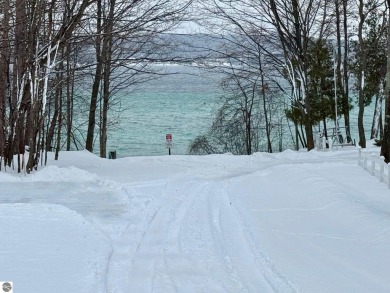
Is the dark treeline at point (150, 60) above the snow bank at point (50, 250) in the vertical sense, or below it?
above

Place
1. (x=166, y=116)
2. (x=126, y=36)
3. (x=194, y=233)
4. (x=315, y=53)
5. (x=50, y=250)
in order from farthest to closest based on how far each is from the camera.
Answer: (x=166, y=116), (x=315, y=53), (x=126, y=36), (x=194, y=233), (x=50, y=250)

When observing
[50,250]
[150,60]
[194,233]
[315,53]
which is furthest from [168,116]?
[50,250]

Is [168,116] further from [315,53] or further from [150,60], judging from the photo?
[150,60]

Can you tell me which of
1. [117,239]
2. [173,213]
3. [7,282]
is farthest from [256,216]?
[7,282]

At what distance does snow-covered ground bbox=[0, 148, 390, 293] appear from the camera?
6035mm

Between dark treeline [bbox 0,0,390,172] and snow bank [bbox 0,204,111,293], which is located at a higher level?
dark treeline [bbox 0,0,390,172]

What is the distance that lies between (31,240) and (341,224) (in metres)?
4.66

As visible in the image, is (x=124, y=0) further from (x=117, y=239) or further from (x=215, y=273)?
(x=215, y=273)

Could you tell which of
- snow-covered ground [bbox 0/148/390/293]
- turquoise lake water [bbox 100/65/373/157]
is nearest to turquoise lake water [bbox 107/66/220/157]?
turquoise lake water [bbox 100/65/373/157]

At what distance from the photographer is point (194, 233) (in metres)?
8.23

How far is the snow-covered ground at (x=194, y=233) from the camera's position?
6035mm

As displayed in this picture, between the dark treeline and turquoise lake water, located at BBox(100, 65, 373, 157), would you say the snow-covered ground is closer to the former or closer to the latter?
the dark treeline

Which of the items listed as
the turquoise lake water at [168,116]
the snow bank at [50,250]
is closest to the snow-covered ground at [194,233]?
the snow bank at [50,250]

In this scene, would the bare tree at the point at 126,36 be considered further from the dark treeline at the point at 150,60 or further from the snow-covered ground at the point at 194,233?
the snow-covered ground at the point at 194,233
